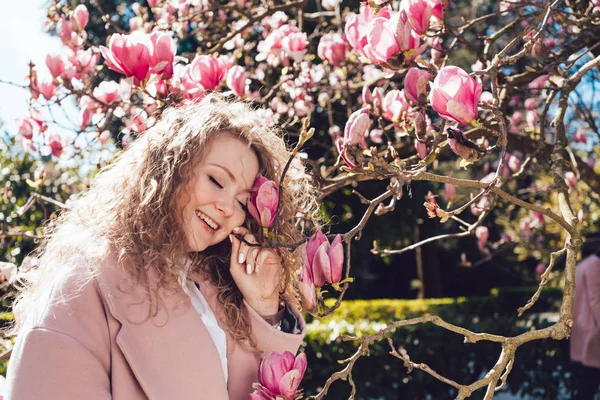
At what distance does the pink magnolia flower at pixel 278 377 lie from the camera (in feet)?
4.59

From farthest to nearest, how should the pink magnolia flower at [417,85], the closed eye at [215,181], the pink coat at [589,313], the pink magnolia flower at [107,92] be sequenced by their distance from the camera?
1. the pink coat at [589,313]
2. the pink magnolia flower at [107,92]
3. the closed eye at [215,181]
4. the pink magnolia flower at [417,85]

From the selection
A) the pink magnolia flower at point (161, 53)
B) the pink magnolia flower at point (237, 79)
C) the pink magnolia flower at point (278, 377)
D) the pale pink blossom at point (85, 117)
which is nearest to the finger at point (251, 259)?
the pink magnolia flower at point (278, 377)

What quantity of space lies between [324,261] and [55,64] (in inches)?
57.3

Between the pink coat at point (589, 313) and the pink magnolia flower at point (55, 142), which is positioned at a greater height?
the pink magnolia flower at point (55, 142)

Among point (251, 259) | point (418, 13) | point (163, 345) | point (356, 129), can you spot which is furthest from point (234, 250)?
point (418, 13)

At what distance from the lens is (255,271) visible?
164 centimetres

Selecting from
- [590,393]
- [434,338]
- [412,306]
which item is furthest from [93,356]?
[412,306]

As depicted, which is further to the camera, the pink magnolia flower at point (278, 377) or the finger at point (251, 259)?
the finger at point (251, 259)

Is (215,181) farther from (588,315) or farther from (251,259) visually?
(588,315)

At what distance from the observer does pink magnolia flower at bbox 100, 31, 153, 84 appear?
1.63 meters

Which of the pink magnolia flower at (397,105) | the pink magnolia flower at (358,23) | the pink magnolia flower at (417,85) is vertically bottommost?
the pink magnolia flower at (397,105)

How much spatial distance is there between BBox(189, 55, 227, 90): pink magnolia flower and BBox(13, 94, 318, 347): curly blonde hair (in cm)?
4

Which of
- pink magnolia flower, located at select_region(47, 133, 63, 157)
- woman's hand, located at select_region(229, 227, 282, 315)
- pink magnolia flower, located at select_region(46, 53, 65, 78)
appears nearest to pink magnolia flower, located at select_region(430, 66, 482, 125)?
woman's hand, located at select_region(229, 227, 282, 315)

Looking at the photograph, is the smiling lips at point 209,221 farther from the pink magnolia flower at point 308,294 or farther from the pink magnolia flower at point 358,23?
the pink magnolia flower at point 358,23
